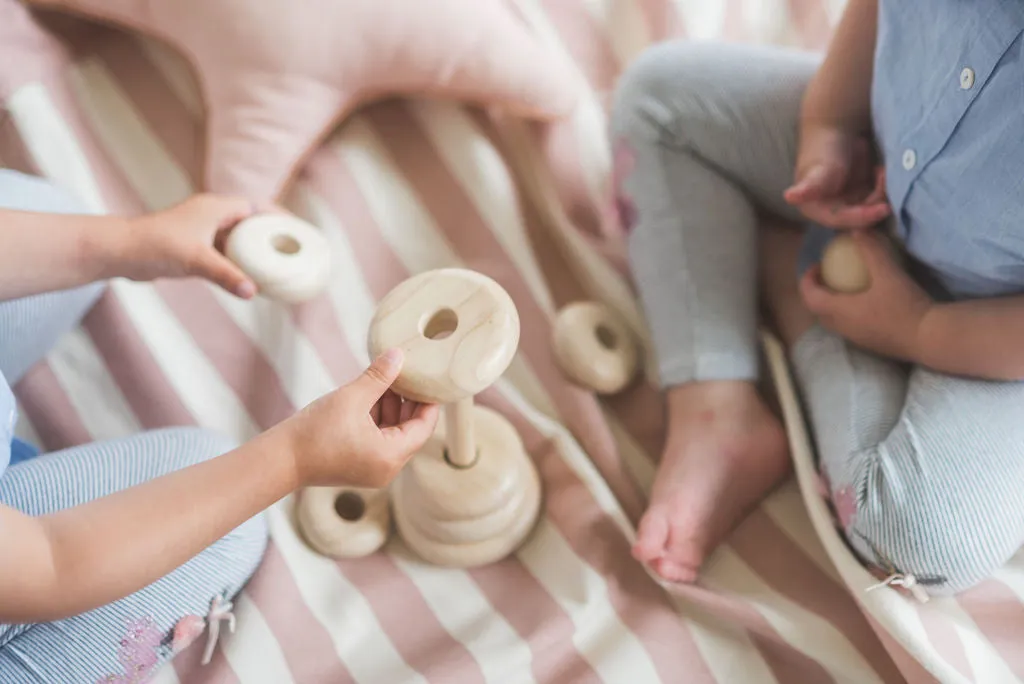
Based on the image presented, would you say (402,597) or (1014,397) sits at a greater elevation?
(1014,397)

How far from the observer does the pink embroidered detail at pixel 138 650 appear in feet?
1.75

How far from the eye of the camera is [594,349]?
67cm

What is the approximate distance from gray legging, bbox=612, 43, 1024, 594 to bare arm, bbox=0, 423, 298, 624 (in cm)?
33

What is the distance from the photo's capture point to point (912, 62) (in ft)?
1.88

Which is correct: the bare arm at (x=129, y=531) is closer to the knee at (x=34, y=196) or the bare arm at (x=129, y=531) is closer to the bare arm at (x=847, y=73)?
the knee at (x=34, y=196)

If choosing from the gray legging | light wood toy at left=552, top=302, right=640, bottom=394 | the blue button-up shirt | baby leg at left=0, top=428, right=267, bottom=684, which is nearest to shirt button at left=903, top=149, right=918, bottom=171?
the blue button-up shirt

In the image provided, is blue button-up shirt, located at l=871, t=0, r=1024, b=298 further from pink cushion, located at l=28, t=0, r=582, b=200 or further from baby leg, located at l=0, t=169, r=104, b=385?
baby leg, located at l=0, t=169, r=104, b=385

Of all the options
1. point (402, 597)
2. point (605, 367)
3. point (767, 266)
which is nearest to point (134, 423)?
point (402, 597)

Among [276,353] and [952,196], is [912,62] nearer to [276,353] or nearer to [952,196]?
[952,196]

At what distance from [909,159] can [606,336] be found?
25cm

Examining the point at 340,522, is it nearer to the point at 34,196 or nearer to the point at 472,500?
the point at 472,500

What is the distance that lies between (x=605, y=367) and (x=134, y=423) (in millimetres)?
359

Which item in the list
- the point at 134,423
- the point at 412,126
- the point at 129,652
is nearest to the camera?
the point at 129,652

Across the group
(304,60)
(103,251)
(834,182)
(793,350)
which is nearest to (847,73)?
(834,182)
